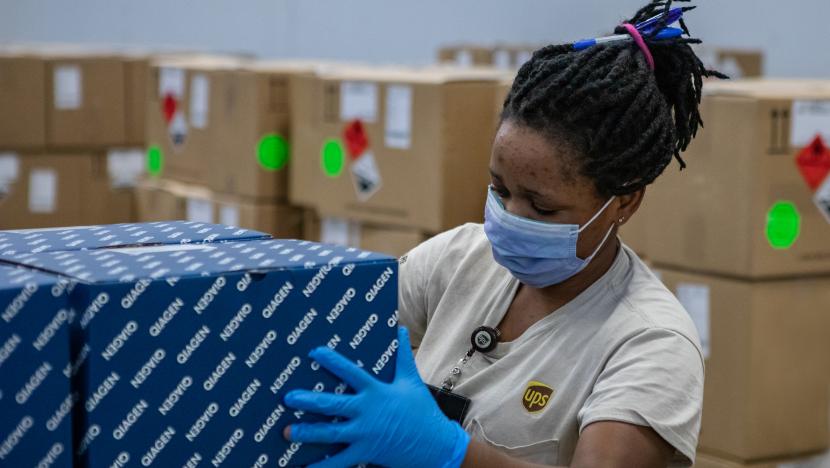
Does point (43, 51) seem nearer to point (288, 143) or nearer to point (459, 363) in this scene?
point (288, 143)

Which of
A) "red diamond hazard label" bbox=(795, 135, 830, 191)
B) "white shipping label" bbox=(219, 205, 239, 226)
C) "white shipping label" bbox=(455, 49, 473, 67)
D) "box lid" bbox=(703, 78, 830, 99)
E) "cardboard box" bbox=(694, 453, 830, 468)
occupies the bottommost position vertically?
"cardboard box" bbox=(694, 453, 830, 468)

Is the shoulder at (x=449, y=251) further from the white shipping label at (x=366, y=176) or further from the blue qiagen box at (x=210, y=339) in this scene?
the white shipping label at (x=366, y=176)

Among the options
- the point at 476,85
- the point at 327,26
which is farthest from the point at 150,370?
the point at 327,26

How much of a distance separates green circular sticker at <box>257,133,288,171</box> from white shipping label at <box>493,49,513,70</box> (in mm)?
2269

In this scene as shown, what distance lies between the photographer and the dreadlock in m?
1.43

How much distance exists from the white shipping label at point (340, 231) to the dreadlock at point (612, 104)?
1.65m

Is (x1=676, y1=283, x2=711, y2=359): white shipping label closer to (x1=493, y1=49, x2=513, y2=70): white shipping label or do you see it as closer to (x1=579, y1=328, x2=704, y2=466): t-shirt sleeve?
(x1=579, y1=328, x2=704, y2=466): t-shirt sleeve

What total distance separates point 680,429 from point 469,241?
1.44ft

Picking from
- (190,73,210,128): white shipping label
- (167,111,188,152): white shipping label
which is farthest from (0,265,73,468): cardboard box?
(167,111,188,152): white shipping label

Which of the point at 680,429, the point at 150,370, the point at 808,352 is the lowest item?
the point at 808,352

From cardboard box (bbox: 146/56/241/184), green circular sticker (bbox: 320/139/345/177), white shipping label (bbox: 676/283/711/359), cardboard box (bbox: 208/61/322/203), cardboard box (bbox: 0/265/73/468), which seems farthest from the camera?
cardboard box (bbox: 146/56/241/184)

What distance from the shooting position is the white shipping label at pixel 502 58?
5.52 metres

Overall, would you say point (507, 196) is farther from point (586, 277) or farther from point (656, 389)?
point (656, 389)

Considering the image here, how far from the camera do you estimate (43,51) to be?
4.57 meters
